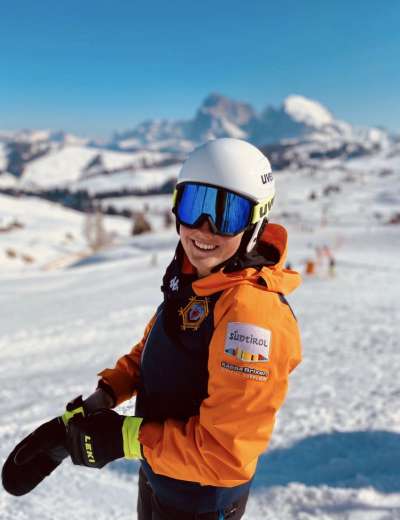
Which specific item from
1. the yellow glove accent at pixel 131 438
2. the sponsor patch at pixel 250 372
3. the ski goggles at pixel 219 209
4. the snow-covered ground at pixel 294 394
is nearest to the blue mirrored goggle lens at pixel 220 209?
the ski goggles at pixel 219 209

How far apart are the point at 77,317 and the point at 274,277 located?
14.5 metres

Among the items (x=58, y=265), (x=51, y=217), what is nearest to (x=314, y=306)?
(x=58, y=265)

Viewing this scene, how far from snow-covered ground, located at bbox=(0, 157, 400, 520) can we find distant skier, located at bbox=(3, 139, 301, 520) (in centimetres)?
57

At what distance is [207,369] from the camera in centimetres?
206

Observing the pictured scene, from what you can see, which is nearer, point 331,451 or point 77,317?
point 331,451

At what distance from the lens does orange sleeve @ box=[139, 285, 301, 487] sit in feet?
5.97

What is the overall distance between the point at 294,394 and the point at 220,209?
6.04 meters

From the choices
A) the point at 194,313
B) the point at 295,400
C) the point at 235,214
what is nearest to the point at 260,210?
the point at 235,214

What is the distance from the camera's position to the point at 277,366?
188 centimetres

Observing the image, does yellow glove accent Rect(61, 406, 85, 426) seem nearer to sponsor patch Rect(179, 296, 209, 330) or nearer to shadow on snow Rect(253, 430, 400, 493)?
sponsor patch Rect(179, 296, 209, 330)

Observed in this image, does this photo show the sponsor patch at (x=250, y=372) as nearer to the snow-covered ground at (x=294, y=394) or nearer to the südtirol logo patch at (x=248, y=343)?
the südtirol logo patch at (x=248, y=343)

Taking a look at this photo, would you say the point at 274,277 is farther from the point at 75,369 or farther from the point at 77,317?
the point at 77,317

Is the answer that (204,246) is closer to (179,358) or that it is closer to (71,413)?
(179,358)

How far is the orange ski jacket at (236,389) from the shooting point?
1821mm
